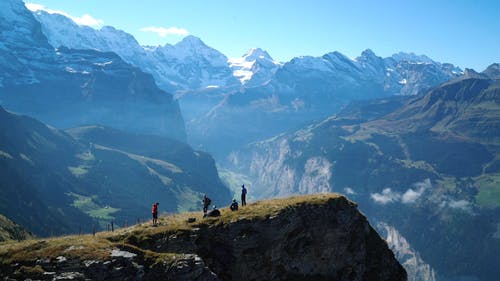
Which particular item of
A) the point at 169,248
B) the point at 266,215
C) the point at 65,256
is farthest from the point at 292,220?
the point at 65,256

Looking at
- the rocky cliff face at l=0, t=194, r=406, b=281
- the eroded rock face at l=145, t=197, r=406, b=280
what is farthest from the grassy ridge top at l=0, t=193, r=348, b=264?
the eroded rock face at l=145, t=197, r=406, b=280

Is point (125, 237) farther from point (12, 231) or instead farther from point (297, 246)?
point (12, 231)

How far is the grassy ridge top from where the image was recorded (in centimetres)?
5978

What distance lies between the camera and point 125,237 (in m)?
68.0

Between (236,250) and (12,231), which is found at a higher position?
(236,250)

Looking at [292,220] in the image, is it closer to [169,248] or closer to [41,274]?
[169,248]

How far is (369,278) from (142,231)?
123ft

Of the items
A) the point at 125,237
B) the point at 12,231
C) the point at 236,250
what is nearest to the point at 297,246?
the point at 236,250

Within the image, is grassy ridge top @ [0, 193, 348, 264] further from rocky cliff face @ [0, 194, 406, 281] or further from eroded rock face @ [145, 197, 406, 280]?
eroded rock face @ [145, 197, 406, 280]

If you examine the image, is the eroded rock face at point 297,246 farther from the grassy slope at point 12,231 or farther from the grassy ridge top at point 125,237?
the grassy slope at point 12,231

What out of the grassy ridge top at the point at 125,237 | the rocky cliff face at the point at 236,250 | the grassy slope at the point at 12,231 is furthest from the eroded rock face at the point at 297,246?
the grassy slope at the point at 12,231

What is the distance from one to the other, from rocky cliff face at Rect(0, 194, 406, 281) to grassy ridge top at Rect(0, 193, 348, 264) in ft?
0.37

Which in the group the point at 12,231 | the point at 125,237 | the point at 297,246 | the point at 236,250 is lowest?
the point at 12,231

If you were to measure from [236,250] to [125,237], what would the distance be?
15887 mm
